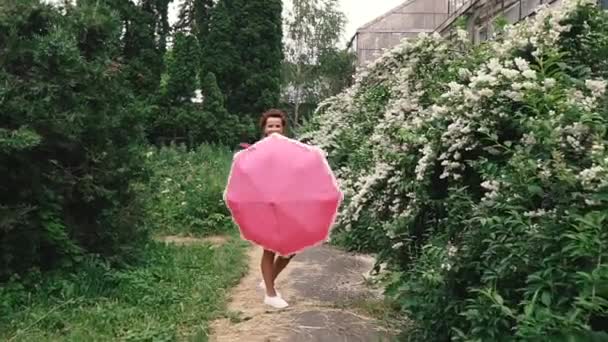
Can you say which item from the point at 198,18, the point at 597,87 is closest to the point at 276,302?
the point at 597,87

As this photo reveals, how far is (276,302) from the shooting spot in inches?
190

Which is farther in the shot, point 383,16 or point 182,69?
point 383,16

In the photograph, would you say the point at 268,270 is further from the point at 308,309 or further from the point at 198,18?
the point at 198,18

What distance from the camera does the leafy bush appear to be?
905 cm

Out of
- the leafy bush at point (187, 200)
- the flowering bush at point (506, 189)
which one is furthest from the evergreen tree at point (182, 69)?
the flowering bush at point (506, 189)

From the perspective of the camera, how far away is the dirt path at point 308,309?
411cm

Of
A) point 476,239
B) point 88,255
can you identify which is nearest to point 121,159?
point 88,255

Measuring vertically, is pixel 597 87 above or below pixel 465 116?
above

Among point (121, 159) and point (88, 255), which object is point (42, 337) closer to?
point (88, 255)

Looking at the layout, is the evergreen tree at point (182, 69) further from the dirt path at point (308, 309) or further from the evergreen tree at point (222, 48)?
the dirt path at point (308, 309)

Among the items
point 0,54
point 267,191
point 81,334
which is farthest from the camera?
point 0,54

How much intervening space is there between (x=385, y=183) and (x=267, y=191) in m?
0.85

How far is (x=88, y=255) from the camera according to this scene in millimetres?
5438

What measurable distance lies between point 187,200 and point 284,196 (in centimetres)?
550
